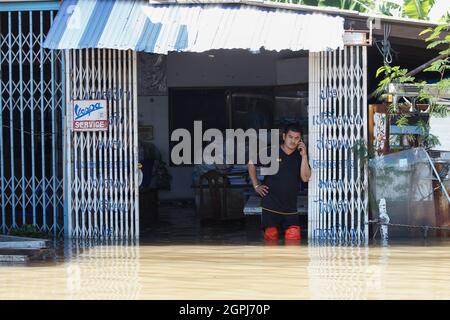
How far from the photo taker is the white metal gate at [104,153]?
11109 millimetres

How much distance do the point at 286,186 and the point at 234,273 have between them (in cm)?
227

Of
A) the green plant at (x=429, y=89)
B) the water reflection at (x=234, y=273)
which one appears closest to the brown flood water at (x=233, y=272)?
the water reflection at (x=234, y=273)

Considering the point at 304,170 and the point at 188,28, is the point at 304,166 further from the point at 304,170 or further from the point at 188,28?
the point at 188,28

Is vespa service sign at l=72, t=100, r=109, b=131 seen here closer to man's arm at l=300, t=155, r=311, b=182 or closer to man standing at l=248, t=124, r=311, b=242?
man standing at l=248, t=124, r=311, b=242

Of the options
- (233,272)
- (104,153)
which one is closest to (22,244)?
(104,153)

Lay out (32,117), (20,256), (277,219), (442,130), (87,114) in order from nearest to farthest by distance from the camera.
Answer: (20,256)
(277,219)
(442,130)
(87,114)
(32,117)

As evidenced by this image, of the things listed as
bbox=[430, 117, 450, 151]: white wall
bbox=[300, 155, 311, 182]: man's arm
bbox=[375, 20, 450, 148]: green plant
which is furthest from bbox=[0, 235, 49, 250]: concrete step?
bbox=[430, 117, 450, 151]: white wall

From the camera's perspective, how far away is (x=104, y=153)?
11164mm

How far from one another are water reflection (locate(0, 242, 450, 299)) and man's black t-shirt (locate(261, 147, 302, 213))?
522 millimetres

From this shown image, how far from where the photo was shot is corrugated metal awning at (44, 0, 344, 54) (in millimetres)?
10430

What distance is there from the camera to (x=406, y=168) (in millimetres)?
10953

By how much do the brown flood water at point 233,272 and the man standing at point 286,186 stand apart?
0.33 metres
